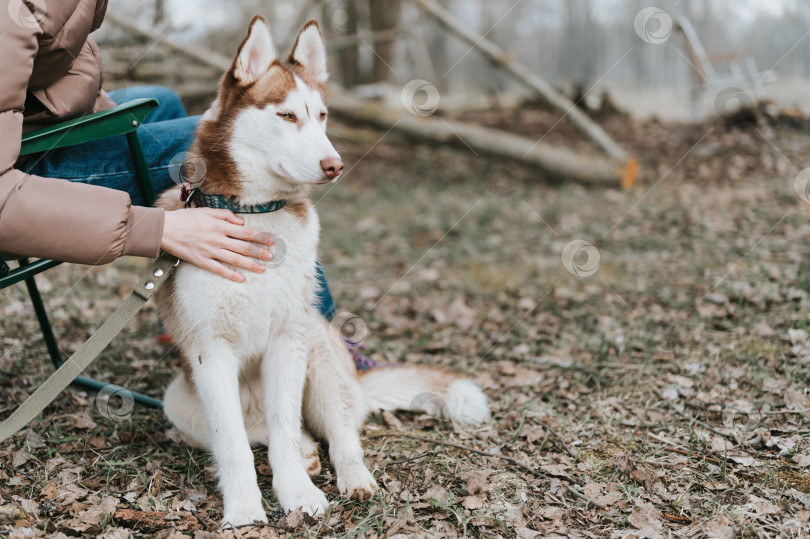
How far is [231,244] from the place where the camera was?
2.38 m

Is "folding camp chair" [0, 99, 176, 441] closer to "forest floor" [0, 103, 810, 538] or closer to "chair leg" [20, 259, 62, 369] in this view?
"forest floor" [0, 103, 810, 538]

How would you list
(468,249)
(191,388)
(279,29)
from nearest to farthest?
1. (191,388)
2. (468,249)
3. (279,29)

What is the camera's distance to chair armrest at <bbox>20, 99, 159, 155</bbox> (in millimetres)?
2299

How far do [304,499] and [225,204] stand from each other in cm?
120

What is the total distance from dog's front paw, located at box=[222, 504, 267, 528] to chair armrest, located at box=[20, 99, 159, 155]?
60.4 inches

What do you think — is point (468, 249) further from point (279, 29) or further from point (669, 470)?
point (279, 29)

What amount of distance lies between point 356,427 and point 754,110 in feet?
28.7

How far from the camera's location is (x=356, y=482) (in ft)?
8.20

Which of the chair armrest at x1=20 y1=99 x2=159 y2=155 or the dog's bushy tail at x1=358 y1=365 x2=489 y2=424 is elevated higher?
the chair armrest at x1=20 y1=99 x2=159 y2=155

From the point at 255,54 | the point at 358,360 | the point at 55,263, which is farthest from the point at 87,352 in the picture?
the point at 358,360

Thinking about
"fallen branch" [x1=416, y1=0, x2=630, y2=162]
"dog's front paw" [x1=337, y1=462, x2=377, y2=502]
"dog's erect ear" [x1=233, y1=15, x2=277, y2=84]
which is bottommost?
"dog's front paw" [x1=337, y1=462, x2=377, y2=502]

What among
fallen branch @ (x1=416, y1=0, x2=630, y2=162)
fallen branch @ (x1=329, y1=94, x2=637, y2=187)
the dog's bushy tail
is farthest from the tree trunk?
the dog's bushy tail

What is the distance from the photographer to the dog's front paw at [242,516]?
89.1 inches

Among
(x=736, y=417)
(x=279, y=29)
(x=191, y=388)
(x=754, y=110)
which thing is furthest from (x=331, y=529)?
(x=279, y=29)
